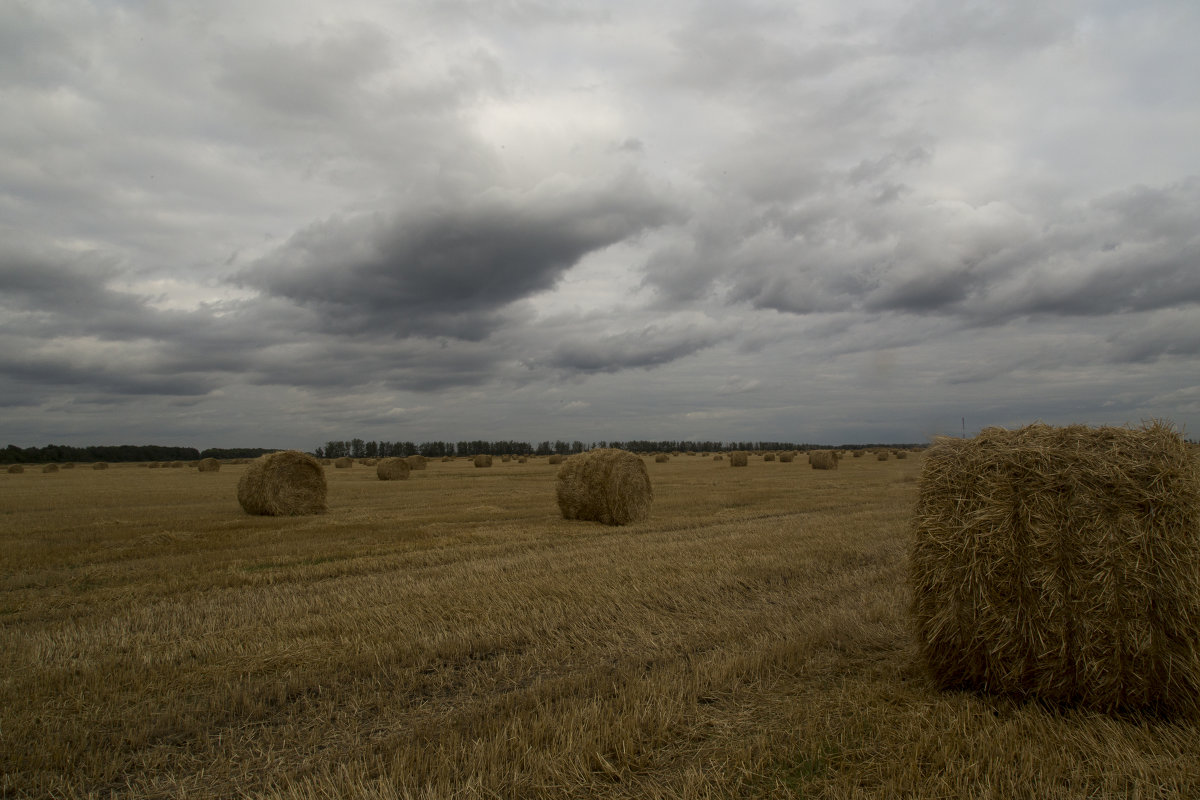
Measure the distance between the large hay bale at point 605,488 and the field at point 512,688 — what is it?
4.66 meters

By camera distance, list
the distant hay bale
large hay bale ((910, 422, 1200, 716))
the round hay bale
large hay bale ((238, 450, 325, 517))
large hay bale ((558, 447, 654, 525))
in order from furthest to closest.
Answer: the distant hay bale < the round hay bale < large hay bale ((238, 450, 325, 517)) < large hay bale ((558, 447, 654, 525)) < large hay bale ((910, 422, 1200, 716))

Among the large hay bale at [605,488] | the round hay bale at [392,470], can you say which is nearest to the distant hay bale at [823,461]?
the round hay bale at [392,470]

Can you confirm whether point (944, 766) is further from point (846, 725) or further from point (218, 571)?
point (218, 571)

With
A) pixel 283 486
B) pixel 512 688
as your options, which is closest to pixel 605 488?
pixel 283 486

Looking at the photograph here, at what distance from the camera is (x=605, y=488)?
14805mm

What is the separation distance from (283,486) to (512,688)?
46.9 feet

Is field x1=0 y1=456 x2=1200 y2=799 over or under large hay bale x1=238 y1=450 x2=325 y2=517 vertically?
under

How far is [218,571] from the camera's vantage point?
8.95 meters

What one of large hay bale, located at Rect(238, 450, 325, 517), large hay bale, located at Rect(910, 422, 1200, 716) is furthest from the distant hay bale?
large hay bale, located at Rect(910, 422, 1200, 716)

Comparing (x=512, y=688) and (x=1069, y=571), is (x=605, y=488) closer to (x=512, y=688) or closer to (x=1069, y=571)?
(x=512, y=688)

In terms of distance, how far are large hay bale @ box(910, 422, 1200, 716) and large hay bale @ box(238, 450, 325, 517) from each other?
1590 cm

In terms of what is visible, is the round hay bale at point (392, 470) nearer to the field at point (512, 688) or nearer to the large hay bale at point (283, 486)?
the large hay bale at point (283, 486)

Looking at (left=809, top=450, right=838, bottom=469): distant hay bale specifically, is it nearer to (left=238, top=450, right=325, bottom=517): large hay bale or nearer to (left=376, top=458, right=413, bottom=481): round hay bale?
(left=376, top=458, right=413, bottom=481): round hay bale

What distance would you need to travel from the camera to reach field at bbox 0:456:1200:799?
354 cm
